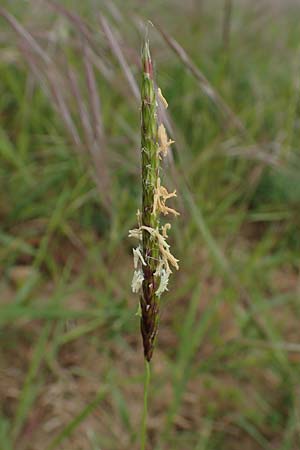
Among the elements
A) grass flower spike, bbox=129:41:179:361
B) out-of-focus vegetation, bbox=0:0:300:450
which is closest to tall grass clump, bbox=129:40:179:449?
grass flower spike, bbox=129:41:179:361

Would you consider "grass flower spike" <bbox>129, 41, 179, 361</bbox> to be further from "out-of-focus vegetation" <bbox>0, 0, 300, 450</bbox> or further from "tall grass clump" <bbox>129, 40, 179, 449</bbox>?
"out-of-focus vegetation" <bbox>0, 0, 300, 450</bbox>

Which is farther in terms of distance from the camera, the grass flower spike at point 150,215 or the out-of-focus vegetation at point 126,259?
the out-of-focus vegetation at point 126,259

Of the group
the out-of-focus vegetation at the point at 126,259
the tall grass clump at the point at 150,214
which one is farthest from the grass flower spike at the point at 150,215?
the out-of-focus vegetation at the point at 126,259

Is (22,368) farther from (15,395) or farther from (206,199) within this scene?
(206,199)

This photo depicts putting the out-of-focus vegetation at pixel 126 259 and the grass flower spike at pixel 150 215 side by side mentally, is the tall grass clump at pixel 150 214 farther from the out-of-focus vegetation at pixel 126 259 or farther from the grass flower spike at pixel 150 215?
the out-of-focus vegetation at pixel 126 259

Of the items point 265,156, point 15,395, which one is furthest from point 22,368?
point 265,156

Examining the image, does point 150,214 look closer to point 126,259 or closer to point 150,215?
point 150,215
